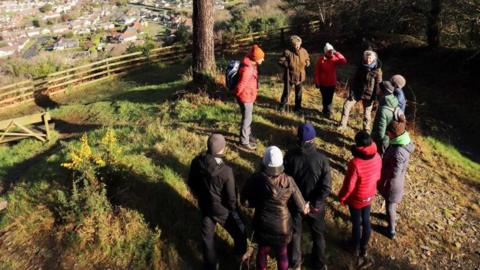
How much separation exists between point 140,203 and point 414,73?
11.4 metres

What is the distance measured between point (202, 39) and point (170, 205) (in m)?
5.80

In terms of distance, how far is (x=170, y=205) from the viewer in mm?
6246

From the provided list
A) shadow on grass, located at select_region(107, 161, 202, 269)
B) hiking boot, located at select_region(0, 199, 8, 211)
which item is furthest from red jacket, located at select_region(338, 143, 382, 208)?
hiking boot, located at select_region(0, 199, 8, 211)

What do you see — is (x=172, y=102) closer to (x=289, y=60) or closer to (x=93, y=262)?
(x=289, y=60)

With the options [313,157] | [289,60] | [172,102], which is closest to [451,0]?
[289,60]

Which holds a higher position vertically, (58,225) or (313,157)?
(313,157)

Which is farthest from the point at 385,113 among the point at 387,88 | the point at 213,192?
the point at 213,192

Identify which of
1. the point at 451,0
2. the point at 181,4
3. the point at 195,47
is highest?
the point at 451,0

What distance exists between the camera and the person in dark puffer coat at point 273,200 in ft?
14.5

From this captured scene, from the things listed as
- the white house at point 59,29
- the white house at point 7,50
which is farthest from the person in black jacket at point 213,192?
the white house at point 59,29

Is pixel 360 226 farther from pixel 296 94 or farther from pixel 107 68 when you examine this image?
pixel 107 68

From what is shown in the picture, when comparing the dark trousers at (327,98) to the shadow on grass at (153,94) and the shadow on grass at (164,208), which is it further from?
the shadow on grass at (153,94)

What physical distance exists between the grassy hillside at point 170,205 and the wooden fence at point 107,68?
1054cm

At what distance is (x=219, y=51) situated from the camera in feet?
75.4
